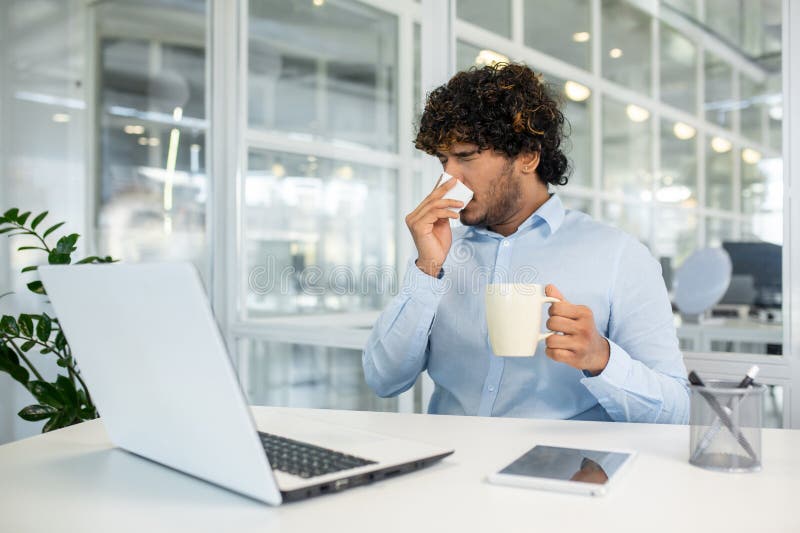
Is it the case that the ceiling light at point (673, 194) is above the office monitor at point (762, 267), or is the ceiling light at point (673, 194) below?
above

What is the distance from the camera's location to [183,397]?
750mm

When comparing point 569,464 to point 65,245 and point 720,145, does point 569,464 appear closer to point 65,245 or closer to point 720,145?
point 65,245

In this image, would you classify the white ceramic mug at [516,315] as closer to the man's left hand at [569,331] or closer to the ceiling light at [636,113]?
the man's left hand at [569,331]

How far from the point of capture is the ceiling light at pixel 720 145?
495 centimetres

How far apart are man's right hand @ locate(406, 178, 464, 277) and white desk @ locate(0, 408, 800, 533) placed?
53 cm

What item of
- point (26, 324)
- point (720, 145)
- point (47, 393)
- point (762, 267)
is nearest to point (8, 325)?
point (26, 324)

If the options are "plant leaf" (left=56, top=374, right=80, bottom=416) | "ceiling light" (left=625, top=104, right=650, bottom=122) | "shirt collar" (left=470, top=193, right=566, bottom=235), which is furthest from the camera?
"ceiling light" (left=625, top=104, right=650, bottom=122)

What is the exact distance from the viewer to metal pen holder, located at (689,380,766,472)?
86 cm

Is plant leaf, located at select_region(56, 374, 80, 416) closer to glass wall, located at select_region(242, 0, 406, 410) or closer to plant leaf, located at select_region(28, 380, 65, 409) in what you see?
plant leaf, located at select_region(28, 380, 65, 409)

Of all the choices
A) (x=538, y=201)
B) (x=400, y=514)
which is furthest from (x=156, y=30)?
(x=400, y=514)

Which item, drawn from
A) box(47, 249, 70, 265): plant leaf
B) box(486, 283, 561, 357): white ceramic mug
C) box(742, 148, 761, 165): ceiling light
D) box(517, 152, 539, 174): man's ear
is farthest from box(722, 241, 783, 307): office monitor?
box(47, 249, 70, 265): plant leaf

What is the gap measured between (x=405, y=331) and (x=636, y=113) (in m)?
4.54

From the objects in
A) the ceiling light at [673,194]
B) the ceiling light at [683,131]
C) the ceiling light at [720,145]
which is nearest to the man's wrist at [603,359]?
the ceiling light at [720,145]

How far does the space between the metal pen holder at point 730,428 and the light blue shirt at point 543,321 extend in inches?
16.0
